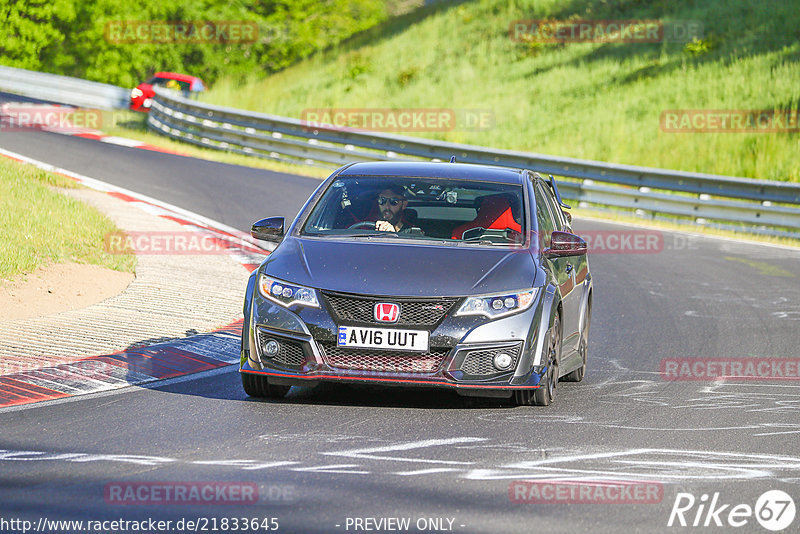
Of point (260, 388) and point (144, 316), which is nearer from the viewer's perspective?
point (260, 388)

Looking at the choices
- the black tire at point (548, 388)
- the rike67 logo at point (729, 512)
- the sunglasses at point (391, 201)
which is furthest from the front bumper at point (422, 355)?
the rike67 logo at point (729, 512)

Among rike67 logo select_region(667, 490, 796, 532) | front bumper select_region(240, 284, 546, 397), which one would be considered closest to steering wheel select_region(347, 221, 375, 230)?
front bumper select_region(240, 284, 546, 397)

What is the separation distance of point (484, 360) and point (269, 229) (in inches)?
72.0

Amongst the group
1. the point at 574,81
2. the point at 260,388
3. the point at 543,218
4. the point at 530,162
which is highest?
the point at 574,81

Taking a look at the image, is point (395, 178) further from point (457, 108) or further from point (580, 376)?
point (457, 108)

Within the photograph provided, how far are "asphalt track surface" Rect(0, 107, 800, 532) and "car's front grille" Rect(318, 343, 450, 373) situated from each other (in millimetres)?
311

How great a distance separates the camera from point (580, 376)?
30.4 feet

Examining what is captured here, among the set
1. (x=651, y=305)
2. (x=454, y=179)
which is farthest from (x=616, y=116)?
(x=454, y=179)

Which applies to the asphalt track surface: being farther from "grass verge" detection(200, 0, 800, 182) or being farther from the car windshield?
"grass verge" detection(200, 0, 800, 182)

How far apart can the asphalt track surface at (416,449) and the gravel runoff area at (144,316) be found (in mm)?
1216

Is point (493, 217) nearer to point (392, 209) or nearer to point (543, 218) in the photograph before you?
point (543, 218)

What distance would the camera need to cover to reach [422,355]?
24.2 ft

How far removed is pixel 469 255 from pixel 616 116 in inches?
1073

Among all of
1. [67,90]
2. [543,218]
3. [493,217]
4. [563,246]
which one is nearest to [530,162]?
[543,218]
